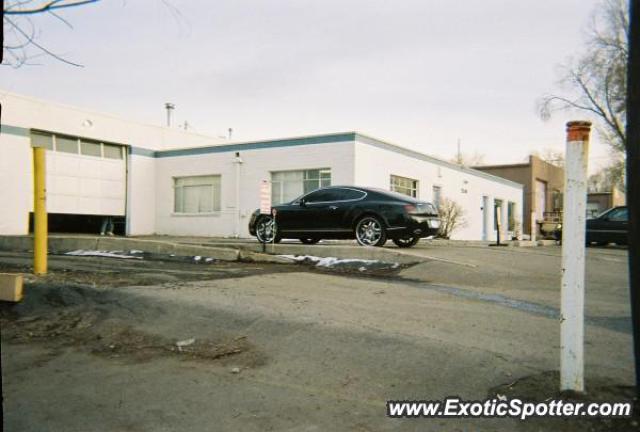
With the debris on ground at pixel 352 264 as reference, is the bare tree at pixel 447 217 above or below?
above

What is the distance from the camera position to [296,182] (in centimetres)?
2081

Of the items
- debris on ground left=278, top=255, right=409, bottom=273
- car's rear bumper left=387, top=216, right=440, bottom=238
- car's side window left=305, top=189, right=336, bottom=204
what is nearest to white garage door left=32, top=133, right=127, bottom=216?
car's side window left=305, top=189, right=336, bottom=204

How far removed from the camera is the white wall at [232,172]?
19.5 m

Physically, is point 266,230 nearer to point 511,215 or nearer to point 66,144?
point 66,144

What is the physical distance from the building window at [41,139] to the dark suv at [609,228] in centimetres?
2206

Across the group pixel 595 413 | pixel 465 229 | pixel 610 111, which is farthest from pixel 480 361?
pixel 610 111

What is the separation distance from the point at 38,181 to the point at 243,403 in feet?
17.6

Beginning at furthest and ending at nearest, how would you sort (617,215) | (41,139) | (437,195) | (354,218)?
(437,195), (41,139), (617,215), (354,218)

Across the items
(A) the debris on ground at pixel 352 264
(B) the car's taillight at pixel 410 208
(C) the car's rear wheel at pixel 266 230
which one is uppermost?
(B) the car's taillight at pixel 410 208

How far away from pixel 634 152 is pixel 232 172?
20698 mm

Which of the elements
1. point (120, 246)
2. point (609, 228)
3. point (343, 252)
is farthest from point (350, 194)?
point (609, 228)

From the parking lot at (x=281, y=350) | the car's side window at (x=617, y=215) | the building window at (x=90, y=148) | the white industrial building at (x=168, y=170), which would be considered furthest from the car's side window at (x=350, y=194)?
the building window at (x=90, y=148)

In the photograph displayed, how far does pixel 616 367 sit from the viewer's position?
3.76 metres

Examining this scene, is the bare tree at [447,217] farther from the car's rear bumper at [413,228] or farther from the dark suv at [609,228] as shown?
the car's rear bumper at [413,228]
